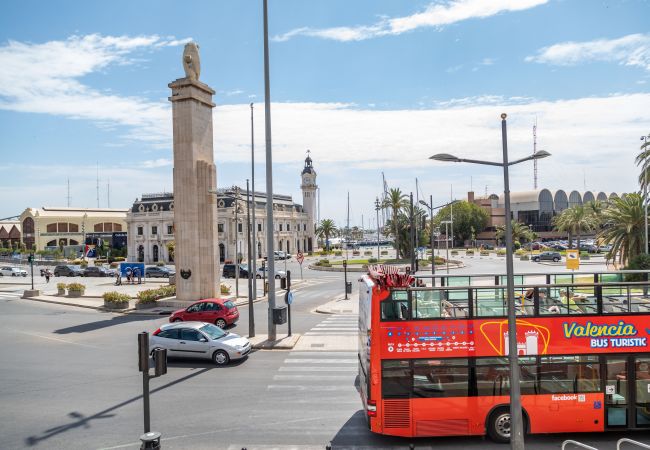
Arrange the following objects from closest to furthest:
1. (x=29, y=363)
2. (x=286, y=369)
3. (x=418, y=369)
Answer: (x=418, y=369) → (x=286, y=369) → (x=29, y=363)

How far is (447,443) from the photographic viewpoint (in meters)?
11.6

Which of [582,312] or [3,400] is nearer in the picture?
[582,312]

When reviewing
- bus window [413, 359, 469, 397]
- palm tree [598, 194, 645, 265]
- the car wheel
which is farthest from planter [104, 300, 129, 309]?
palm tree [598, 194, 645, 265]

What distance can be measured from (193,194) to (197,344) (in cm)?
1658

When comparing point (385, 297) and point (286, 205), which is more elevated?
point (286, 205)

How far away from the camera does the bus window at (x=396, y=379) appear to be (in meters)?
11.1

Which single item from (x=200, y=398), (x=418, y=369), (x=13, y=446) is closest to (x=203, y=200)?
(x=200, y=398)

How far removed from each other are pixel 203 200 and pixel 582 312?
1040 inches

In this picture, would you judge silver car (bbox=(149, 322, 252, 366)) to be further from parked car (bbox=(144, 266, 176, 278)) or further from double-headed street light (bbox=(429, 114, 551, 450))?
parked car (bbox=(144, 266, 176, 278))

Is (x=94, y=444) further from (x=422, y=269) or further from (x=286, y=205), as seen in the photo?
(x=286, y=205)

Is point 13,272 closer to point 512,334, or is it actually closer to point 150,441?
point 150,441

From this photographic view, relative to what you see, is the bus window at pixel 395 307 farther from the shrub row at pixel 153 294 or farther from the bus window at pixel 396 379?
the shrub row at pixel 153 294

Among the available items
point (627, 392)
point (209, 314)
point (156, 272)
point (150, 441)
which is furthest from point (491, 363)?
point (156, 272)

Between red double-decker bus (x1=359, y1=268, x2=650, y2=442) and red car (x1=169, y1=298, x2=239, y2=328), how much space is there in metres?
16.0
